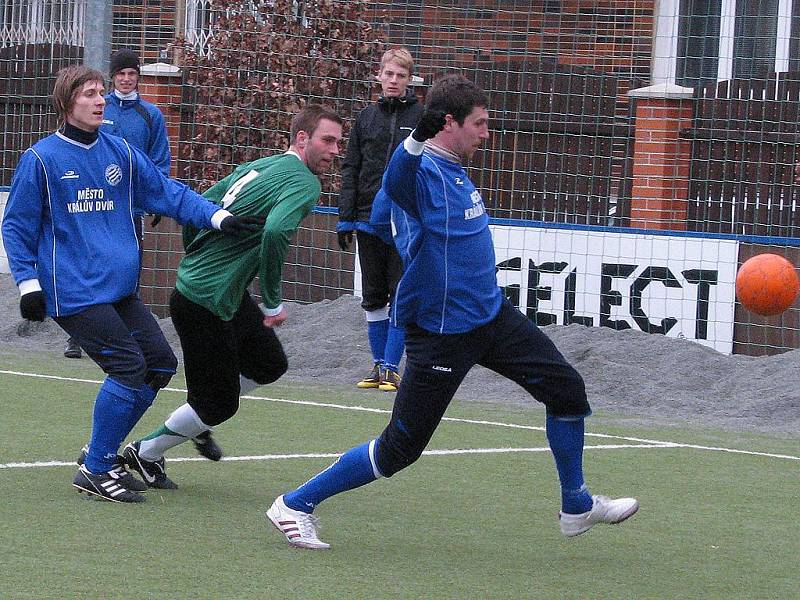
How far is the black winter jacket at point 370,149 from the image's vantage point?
445 inches

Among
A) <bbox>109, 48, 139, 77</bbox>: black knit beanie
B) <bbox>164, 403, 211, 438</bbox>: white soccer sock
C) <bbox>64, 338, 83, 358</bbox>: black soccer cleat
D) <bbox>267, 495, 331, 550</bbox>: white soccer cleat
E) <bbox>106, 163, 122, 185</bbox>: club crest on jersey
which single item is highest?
<bbox>109, 48, 139, 77</bbox>: black knit beanie

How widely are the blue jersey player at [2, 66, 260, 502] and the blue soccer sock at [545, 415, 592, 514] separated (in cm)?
160

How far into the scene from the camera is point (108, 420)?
709 cm

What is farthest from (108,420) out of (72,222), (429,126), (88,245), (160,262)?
(160,262)

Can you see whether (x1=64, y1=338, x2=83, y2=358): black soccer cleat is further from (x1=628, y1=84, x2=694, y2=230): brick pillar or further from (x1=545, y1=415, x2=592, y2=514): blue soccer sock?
(x1=545, y1=415, x2=592, y2=514): blue soccer sock

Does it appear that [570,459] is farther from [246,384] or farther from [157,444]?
[157,444]

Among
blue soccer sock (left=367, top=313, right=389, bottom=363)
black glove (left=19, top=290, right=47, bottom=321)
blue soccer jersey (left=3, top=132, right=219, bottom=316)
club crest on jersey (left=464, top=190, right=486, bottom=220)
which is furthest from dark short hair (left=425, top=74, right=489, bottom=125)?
blue soccer sock (left=367, top=313, right=389, bottom=363)

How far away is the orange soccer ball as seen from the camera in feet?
36.0

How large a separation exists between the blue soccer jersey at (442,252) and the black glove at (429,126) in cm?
22

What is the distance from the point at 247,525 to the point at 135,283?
1.34 meters

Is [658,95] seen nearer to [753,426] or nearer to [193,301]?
[753,426]

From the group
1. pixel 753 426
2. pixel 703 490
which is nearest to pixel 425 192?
pixel 703 490

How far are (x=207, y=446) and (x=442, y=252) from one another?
2.10m

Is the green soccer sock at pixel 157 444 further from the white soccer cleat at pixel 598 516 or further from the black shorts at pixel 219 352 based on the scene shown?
the white soccer cleat at pixel 598 516
